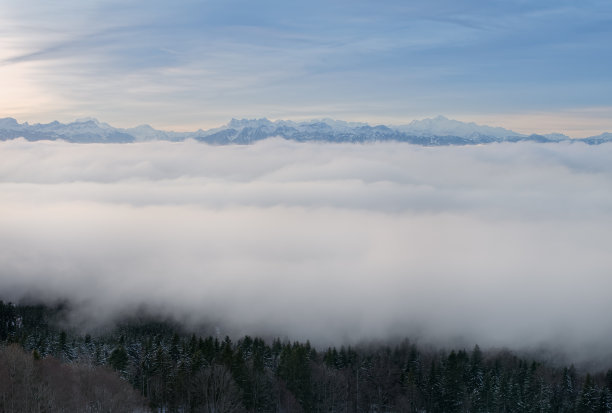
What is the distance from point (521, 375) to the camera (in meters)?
80.9

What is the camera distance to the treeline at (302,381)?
5938cm

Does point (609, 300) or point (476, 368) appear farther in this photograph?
point (609, 300)

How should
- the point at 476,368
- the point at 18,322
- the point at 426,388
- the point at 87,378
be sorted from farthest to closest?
the point at 18,322, the point at 476,368, the point at 426,388, the point at 87,378

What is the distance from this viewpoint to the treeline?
5938 centimetres

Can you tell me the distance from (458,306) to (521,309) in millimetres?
23330

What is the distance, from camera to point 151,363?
6488cm

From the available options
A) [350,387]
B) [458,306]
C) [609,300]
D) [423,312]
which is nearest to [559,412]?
[350,387]

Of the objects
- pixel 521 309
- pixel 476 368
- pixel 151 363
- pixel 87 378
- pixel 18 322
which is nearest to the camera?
pixel 87 378

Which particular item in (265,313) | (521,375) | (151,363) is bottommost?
(265,313)

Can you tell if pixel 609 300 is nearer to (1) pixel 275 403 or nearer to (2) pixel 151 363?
(1) pixel 275 403

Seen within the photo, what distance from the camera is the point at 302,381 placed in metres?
67.5

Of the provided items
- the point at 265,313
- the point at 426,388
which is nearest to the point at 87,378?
the point at 426,388

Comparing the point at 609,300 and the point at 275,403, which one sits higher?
the point at 275,403

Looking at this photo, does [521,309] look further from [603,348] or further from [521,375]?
[521,375]
